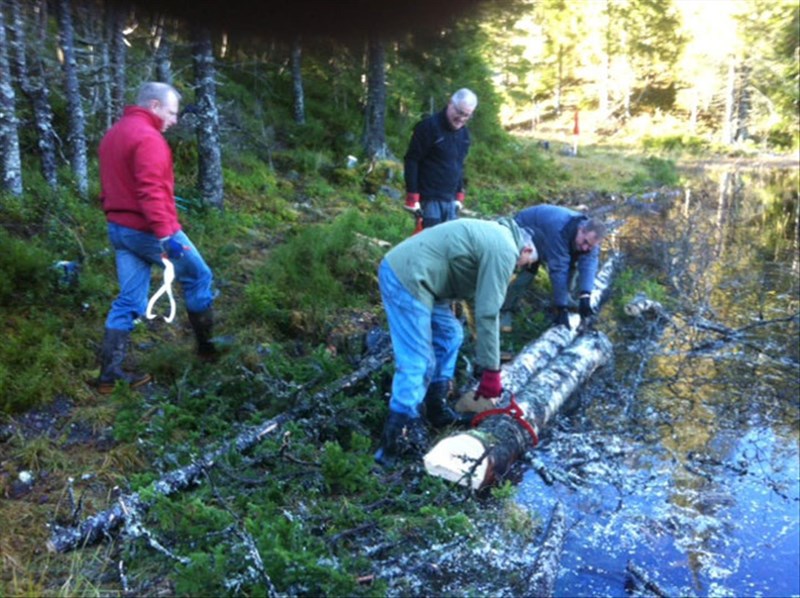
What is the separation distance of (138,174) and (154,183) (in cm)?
11

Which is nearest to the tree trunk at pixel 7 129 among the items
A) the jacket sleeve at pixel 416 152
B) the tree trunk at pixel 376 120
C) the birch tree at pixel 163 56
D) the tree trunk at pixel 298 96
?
the birch tree at pixel 163 56

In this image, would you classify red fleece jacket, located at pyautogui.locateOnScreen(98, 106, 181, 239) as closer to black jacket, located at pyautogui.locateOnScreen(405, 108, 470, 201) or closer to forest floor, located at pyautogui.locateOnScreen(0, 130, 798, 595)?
forest floor, located at pyautogui.locateOnScreen(0, 130, 798, 595)

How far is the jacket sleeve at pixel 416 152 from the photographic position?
6336 mm

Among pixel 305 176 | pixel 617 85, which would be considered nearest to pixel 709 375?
pixel 305 176

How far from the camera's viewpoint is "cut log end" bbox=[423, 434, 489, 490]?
3969 millimetres

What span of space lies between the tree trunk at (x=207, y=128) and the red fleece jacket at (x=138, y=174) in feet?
11.2

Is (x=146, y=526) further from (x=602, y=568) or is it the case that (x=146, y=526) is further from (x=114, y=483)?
(x=602, y=568)

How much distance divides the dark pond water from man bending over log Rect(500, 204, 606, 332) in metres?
0.84

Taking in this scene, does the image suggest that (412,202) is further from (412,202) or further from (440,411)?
(440,411)

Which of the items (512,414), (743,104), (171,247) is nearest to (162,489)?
(171,247)

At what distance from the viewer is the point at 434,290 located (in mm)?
4102

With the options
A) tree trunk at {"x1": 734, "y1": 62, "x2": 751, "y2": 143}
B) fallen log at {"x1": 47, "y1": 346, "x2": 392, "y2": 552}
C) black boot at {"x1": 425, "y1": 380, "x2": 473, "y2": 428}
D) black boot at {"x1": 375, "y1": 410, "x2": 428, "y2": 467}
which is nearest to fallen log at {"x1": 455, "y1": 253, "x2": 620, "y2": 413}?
black boot at {"x1": 425, "y1": 380, "x2": 473, "y2": 428}

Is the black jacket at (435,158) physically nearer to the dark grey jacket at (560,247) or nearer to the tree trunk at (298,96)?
the dark grey jacket at (560,247)

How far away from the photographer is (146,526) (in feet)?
10.6
